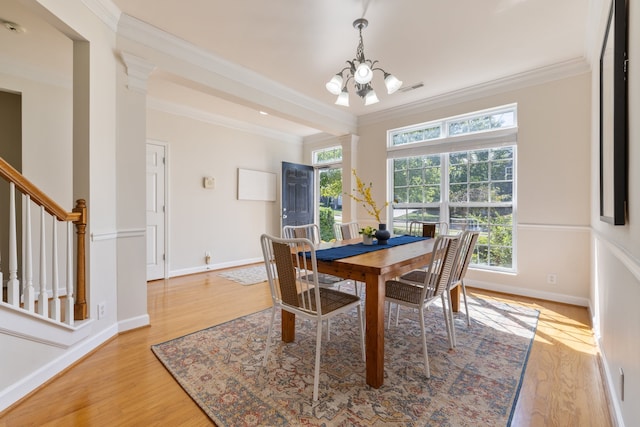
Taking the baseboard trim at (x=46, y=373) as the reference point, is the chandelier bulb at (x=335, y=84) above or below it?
above

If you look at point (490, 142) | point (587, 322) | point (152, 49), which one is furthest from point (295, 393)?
point (490, 142)

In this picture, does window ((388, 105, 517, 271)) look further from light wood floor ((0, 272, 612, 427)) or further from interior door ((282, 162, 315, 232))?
interior door ((282, 162, 315, 232))

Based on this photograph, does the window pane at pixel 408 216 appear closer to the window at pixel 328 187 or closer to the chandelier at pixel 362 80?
the window at pixel 328 187

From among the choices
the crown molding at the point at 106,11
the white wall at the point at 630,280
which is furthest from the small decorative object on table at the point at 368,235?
the crown molding at the point at 106,11

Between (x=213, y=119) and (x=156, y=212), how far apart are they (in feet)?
5.79

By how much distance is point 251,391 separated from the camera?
65.3 inches

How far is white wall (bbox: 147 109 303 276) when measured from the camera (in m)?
4.30

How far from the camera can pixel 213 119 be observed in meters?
4.71

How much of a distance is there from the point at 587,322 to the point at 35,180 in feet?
19.1

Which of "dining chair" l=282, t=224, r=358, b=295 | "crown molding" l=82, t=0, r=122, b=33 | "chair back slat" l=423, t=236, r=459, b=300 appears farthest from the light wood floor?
"crown molding" l=82, t=0, r=122, b=33

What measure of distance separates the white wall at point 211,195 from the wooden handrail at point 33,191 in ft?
7.87

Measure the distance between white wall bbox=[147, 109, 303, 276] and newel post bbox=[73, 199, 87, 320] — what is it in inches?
89.5

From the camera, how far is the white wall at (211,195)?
4.30 meters

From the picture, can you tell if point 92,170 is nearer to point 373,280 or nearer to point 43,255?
point 43,255
